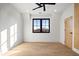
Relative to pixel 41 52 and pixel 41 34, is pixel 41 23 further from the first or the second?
pixel 41 52

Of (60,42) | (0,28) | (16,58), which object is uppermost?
(0,28)

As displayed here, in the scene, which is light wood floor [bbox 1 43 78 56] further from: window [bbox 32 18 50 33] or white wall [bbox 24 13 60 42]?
window [bbox 32 18 50 33]

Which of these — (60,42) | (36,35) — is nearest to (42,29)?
(36,35)

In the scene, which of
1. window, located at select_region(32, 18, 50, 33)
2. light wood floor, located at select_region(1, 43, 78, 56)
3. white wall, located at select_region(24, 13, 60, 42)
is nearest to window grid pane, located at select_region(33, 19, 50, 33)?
window, located at select_region(32, 18, 50, 33)

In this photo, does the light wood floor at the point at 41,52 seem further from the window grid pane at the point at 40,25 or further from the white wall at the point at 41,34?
the window grid pane at the point at 40,25

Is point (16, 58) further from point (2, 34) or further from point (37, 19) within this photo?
point (37, 19)

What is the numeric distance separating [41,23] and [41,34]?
851 millimetres

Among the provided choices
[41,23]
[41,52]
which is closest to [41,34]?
[41,23]

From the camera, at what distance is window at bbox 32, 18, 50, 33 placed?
7482mm

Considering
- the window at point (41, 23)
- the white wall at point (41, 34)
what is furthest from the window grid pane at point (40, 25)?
the white wall at point (41, 34)

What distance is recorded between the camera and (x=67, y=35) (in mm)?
6035

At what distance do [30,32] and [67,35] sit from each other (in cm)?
264

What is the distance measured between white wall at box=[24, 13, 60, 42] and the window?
0.19m

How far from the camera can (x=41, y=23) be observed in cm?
736
